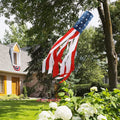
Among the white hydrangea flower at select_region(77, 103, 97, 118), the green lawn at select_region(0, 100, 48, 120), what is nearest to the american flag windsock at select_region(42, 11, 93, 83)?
the green lawn at select_region(0, 100, 48, 120)

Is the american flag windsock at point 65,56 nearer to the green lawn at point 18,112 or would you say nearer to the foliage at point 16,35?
A: the green lawn at point 18,112

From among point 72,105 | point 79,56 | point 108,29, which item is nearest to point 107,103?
point 72,105

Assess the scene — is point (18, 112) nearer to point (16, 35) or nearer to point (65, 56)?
point (65, 56)

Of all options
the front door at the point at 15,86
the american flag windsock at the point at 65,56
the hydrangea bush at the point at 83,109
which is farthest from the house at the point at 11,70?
the hydrangea bush at the point at 83,109

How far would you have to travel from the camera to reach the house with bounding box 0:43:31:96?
18.2 m

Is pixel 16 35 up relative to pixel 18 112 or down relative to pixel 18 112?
up

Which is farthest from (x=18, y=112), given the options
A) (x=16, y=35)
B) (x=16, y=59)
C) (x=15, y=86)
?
(x=16, y=35)

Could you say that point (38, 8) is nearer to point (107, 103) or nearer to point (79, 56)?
point (79, 56)

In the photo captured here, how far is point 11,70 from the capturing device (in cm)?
1834

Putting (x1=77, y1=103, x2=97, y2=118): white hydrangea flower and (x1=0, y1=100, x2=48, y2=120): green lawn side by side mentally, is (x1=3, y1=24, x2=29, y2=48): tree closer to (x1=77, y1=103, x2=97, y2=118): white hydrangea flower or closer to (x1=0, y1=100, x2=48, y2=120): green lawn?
(x1=0, y1=100, x2=48, y2=120): green lawn

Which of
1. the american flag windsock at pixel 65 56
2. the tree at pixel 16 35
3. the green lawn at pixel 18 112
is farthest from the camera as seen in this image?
the tree at pixel 16 35

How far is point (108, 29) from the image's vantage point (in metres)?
8.59

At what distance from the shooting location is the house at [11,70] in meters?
18.2

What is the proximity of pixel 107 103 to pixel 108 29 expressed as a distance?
628 cm
